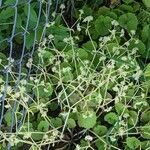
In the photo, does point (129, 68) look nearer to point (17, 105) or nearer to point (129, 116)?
point (129, 116)

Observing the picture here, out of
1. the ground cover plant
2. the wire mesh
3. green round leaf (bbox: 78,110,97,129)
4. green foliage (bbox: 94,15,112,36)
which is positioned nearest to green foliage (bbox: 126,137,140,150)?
the ground cover plant

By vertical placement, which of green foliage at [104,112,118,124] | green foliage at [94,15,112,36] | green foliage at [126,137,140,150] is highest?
green foliage at [94,15,112,36]

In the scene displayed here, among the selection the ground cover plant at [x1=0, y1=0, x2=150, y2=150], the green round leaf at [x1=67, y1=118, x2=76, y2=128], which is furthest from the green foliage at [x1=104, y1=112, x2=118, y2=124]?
the green round leaf at [x1=67, y1=118, x2=76, y2=128]

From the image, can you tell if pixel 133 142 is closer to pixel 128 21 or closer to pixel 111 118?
pixel 111 118

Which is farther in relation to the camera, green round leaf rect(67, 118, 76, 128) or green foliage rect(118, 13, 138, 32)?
green foliage rect(118, 13, 138, 32)

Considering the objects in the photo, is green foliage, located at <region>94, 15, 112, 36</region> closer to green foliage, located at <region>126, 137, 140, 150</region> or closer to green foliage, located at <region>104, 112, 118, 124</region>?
green foliage, located at <region>104, 112, 118, 124</region>

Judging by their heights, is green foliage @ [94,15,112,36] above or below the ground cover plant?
above

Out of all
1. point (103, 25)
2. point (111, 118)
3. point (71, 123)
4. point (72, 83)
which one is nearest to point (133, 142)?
point (111, 118)

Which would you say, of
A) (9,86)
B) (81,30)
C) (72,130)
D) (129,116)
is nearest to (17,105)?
(9,86)
